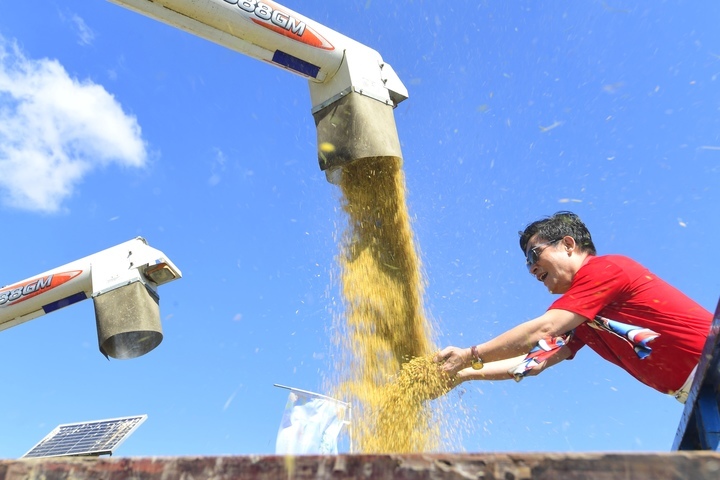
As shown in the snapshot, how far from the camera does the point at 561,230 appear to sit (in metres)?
3.01

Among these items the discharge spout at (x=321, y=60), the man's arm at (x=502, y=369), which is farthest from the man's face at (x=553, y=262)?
the discharge spout at (x=321, y=60)

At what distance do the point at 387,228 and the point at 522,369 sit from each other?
40.9 inches

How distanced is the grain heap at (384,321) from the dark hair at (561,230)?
0.70 m

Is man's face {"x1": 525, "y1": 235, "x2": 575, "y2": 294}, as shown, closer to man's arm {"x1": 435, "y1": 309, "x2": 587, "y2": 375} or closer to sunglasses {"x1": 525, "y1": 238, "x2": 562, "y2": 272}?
sunglasses {"x1": 525, "y1": 238, "x2": 562, "y2": 272}

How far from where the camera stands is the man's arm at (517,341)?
269 centimetres

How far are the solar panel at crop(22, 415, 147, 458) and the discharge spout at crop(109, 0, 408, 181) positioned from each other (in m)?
4.05

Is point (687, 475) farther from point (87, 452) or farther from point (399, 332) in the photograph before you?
point (87, 452)

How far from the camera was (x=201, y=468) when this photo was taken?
0.81m

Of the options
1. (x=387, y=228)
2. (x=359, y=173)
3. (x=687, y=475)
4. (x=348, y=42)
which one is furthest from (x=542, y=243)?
(x=687, y=475)

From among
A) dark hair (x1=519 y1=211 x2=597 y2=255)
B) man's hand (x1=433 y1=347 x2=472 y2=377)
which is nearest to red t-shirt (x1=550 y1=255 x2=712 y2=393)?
dark hair (x1=519 y1=211 x2=597 y2=255)

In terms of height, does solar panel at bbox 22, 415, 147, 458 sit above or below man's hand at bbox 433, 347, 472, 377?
above

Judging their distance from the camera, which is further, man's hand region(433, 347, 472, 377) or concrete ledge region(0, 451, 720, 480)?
man's hand region(433, 347, 472, 377)

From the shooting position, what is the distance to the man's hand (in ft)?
9.87

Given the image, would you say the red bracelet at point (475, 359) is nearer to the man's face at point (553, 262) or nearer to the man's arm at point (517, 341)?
the man's arm at point (517, 341)
